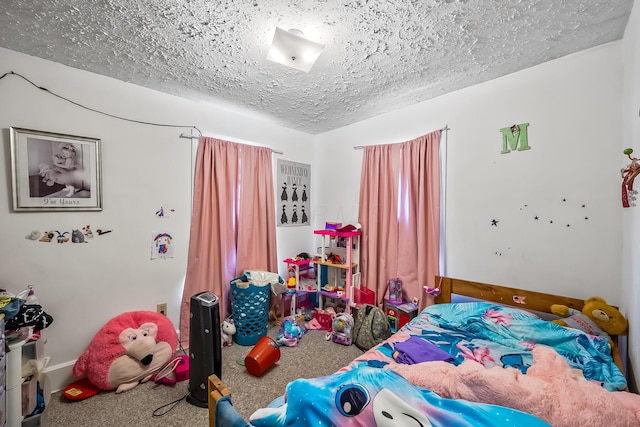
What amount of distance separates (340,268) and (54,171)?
268cm

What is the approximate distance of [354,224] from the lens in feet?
10.6

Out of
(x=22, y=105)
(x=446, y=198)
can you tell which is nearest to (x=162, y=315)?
(x=22, y=105)

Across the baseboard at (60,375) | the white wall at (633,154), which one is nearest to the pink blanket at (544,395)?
the white wall at (633,154)

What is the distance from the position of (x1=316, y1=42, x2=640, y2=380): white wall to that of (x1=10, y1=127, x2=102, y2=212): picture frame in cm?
299

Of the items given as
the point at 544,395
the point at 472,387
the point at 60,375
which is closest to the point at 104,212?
the point at 60,375

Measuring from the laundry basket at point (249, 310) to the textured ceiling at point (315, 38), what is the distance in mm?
1854

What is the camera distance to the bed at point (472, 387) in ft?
2.48

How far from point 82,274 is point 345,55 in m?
2.60

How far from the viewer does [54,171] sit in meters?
1.96

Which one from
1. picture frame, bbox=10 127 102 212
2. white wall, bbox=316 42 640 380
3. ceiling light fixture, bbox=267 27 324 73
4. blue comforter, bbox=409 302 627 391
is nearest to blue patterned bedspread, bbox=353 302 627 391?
blue comforter, bbox=409 302 627 391

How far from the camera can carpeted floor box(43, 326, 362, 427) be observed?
65.4 inches

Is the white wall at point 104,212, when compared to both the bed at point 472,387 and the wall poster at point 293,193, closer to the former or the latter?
the wall poster at point 293,193

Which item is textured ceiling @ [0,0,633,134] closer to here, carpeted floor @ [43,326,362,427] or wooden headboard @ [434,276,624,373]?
wooden headboard @ [434,276,624,373]

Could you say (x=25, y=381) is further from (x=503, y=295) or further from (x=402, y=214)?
(x=503, y=295)
